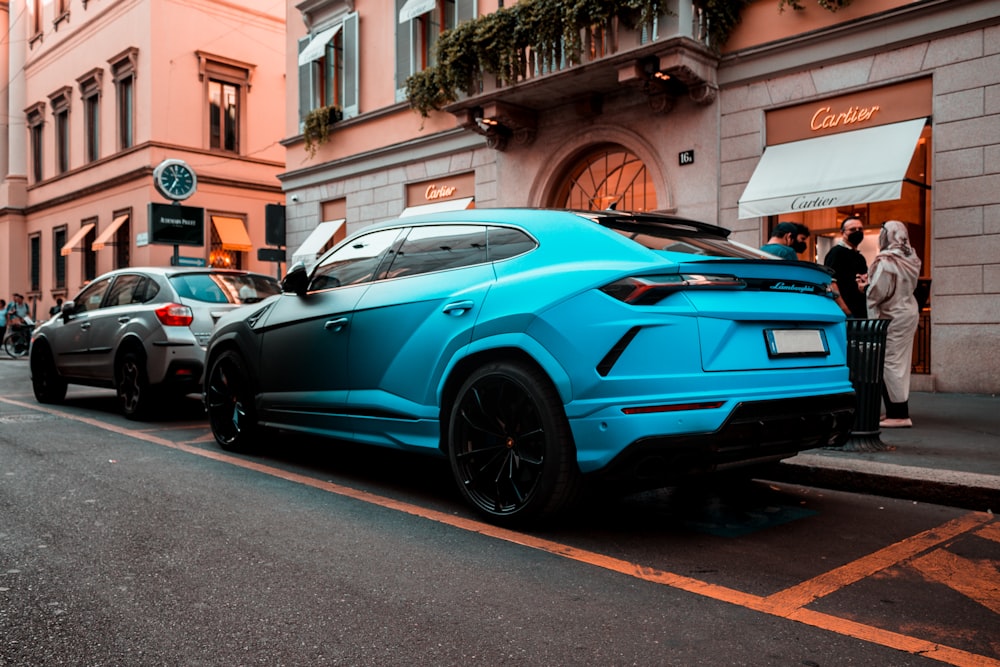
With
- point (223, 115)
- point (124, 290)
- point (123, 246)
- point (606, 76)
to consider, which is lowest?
point (124, 290)

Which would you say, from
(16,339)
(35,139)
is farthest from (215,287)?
(35,139)

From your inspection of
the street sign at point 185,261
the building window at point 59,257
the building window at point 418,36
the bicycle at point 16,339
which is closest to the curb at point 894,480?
the street sign at point 185,261

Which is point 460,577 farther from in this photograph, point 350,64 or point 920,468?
point 350,64

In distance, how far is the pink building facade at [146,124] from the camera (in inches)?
1072

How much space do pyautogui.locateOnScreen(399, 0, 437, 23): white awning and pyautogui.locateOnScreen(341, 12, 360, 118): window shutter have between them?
94.8 inches

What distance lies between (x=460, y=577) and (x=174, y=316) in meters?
5.74

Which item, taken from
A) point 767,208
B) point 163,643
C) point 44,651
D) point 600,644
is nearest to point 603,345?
point 600,644

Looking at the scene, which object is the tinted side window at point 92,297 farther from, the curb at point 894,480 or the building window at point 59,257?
the building window at point 59,257

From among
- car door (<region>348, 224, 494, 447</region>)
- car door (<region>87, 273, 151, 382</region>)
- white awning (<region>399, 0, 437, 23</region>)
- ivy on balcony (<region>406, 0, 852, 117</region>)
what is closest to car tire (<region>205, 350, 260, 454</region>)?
car door (<region>348, 224, 494, 447</region>)

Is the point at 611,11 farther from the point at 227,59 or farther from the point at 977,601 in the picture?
the point at 227,59

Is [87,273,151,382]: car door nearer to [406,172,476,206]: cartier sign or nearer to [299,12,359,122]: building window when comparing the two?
[406,172,476,206]: cartier sign

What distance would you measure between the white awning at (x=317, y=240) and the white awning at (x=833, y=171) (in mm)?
10357

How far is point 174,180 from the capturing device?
59.3 feet

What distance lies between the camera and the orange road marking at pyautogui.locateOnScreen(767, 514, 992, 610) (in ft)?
10.6
